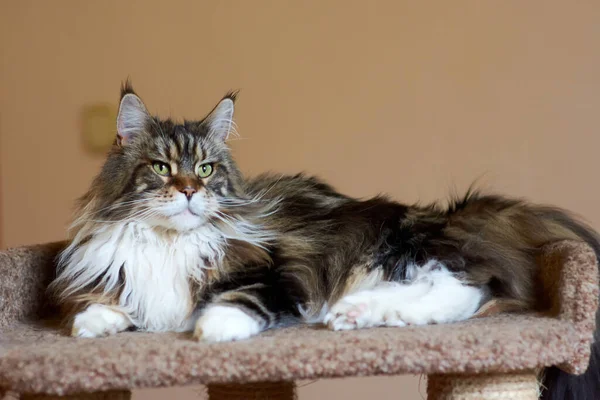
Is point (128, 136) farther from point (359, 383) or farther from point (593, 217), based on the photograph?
point (593, 217)

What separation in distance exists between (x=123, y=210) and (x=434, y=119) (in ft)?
4.98

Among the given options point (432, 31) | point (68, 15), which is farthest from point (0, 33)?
point (432, 31)

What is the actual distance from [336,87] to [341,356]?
178 cm

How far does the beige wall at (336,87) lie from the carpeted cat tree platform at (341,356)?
116 cm

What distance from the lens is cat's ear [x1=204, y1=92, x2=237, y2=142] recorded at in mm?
1740

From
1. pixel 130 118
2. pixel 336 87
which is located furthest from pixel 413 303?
pixel 336 87

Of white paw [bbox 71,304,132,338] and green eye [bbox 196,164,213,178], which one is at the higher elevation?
green eye [bbox 196,164,213,178]

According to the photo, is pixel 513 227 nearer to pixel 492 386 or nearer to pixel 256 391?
pixel 492 386

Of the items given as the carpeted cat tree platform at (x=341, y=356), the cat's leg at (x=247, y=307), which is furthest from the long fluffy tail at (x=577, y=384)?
the cat's leg at (x=247, y=307)

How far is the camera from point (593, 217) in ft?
8.02

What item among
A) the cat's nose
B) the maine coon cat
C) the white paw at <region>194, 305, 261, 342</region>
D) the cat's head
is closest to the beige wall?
the maine coon cat

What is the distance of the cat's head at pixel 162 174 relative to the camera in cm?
153

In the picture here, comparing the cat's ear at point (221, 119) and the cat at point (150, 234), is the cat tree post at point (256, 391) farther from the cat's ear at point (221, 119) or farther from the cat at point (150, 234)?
the cat's ear at point (221, 119)

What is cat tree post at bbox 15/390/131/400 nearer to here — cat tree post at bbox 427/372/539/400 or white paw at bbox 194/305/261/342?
white paw at bbox 194/305/261/342
